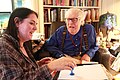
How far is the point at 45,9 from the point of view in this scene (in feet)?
9.82

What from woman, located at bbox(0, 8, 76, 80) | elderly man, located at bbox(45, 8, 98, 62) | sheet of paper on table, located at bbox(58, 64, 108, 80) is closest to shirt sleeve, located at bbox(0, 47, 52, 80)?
woman, located at bbox(0, 8, 76, 80)

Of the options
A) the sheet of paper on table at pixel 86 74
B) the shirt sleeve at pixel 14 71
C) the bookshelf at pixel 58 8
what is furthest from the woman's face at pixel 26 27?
the bookshelf at pixel 58 8

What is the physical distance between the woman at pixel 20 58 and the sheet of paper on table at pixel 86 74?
0.12 m

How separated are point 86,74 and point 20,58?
42cm

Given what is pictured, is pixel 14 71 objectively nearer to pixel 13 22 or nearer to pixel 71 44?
pixel 13 22

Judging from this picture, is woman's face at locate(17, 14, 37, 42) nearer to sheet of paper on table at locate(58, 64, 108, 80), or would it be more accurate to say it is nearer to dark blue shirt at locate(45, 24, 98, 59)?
sheet of paper on table at locate(58, 64, 108, 80)

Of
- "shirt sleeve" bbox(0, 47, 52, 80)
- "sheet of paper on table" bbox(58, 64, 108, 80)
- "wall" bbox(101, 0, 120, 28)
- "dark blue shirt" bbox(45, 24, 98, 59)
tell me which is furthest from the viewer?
"wall" bbox(101, 0, 120, 28)

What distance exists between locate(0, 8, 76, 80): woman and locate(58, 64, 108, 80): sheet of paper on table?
0.12 m

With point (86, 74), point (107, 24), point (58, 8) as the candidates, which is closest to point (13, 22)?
point (86, 74)

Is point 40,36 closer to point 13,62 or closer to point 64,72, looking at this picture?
point 64,72

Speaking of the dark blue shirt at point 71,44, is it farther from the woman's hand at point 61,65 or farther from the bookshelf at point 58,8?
the woman's hand at point 61,65

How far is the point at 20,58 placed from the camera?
3.57 feet

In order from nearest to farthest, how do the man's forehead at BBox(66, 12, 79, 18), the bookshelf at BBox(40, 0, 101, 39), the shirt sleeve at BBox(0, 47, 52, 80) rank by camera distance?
the shirt sleeve at BBox(0, 47, 52, 80), the man's forehead at BBox(66, 12, 79, 18), the bookshelf at BBox(40, 0, 101, 39)

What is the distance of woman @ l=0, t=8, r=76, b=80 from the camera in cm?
93
